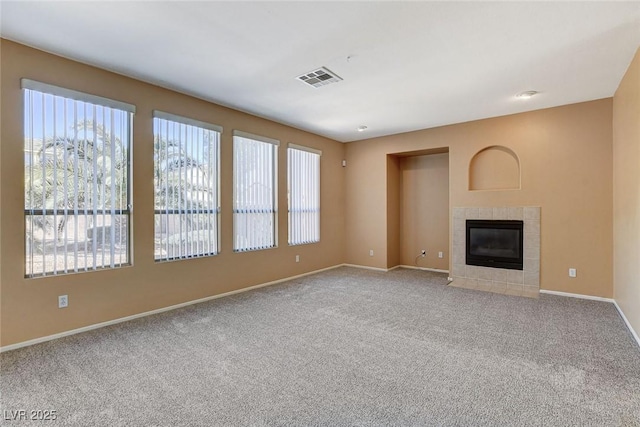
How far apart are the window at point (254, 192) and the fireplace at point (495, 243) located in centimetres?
329

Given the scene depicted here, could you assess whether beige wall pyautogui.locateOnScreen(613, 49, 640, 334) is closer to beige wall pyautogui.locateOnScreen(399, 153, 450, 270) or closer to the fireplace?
the fireplace

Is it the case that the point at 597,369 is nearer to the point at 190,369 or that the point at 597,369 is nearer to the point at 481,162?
the point at 190,369

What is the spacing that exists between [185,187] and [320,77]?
2.14 meters

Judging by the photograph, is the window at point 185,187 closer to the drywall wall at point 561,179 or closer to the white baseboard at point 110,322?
the white baseboard at point 110,322

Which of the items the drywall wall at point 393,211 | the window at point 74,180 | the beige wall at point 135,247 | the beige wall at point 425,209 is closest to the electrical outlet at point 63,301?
the beige wall at point 135,247

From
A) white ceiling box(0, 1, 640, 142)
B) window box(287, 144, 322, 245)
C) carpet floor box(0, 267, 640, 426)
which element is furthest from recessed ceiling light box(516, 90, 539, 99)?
window box(287, 144, 322, 245)

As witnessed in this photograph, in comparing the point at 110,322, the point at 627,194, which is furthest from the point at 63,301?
the point at 627,194

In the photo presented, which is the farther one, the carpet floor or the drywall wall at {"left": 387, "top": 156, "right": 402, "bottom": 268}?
the drywall wall at {"left": 387, "top": 156, "right": 402, "bottom": 268}

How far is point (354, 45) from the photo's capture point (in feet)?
8.87

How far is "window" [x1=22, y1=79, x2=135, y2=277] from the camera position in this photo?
278cm

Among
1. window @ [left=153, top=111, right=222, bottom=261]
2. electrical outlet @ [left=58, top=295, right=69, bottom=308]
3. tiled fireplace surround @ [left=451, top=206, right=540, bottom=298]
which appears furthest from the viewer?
tiled fireplace surround @ [left=451, top=206, right=540, bottom=298]

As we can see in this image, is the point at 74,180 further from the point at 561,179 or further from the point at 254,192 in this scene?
the point at 561,179

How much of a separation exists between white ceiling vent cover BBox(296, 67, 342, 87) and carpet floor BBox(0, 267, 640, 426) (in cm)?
269

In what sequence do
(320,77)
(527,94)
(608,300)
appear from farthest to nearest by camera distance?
(608,300) → (527,94) → (320,77)
